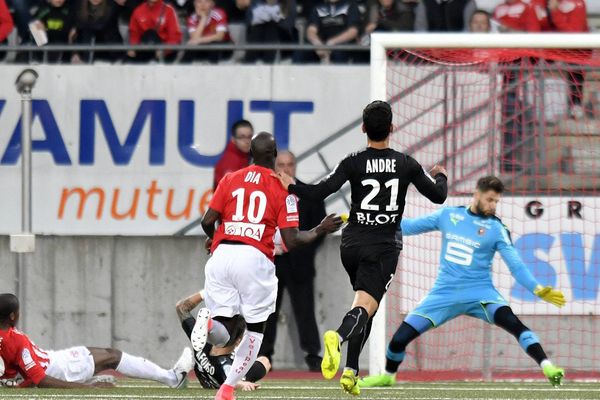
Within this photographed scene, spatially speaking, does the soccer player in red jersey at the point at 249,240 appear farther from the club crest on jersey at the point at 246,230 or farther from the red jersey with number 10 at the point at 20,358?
the red jersey with number 10 at the point at 20,358

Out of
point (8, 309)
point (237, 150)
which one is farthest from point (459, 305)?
point (237, 150)

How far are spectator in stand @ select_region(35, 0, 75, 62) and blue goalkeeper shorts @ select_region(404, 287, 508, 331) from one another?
17.8ft

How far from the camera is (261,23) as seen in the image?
607 inches

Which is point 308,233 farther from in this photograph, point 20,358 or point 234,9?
point 234,9

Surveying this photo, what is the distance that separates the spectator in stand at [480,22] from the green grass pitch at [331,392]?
388cm

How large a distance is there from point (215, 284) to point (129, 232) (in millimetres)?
6030

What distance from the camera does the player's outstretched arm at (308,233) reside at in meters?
9.02

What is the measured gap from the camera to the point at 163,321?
49.7ft

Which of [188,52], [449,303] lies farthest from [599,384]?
[188,52]

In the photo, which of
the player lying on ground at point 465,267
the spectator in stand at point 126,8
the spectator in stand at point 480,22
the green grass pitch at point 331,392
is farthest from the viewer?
the spectator in stand at point 126,8

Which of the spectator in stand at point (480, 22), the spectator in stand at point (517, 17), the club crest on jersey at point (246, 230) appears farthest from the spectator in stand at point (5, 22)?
the club crest on jersey at point (246, 230)

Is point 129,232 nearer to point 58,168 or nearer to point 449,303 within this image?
point 58,168

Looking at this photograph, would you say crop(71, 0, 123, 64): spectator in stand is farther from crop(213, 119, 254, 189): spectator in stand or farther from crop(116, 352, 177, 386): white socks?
crop(116, 352, 177, 386): white socks

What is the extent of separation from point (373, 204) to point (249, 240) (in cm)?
88
